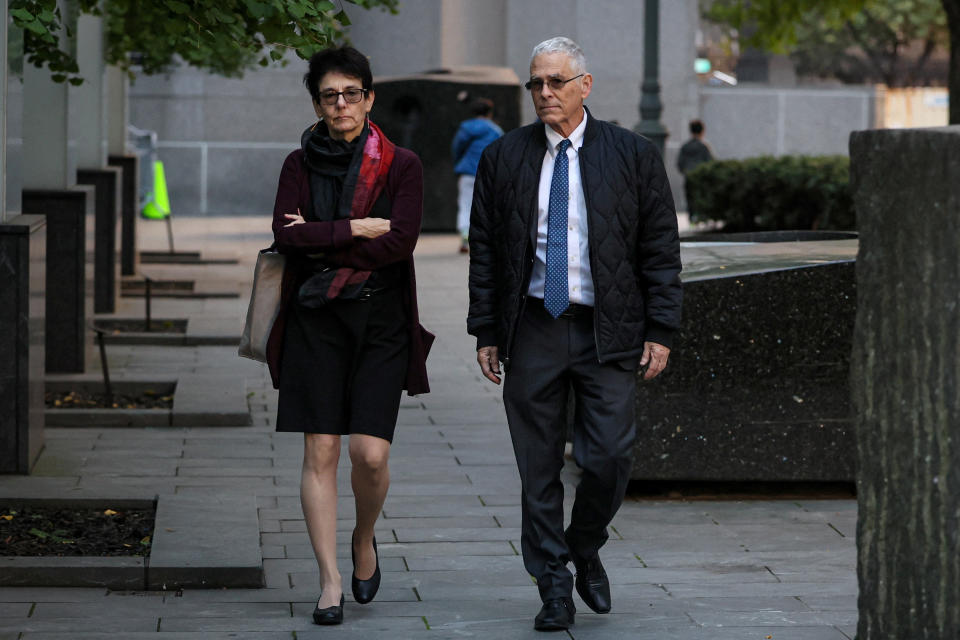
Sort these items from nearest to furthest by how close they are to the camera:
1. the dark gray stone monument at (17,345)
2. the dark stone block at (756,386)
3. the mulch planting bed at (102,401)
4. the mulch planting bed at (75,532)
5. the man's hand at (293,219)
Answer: the man's hand at (293,219) → the mulch planting bed at (75,532) → the dark stone block at (756,386) → the dark gray stone monument at (17,345) → the mulch planting bed at (102,401)

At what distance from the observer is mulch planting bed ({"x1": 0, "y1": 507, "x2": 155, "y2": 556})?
5.91 meters

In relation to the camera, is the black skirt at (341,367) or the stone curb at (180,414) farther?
the stone curb at (180,414)

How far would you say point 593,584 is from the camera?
17.1 feet

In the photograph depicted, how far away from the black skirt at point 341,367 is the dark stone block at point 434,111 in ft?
58.2

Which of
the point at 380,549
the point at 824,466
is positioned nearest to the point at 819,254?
the point at 824,466

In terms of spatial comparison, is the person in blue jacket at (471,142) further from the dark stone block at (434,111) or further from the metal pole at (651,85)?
the dark stone block at (434,111)

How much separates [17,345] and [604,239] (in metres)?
3.05

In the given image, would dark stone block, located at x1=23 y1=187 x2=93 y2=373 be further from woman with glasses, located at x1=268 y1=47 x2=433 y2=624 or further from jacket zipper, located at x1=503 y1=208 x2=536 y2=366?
jacket zipper, located at x1=503 y1=208 x2=536 y2=366

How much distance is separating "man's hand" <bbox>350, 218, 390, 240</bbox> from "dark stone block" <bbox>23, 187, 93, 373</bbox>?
510 centimetres

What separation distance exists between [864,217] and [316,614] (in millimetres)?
2349

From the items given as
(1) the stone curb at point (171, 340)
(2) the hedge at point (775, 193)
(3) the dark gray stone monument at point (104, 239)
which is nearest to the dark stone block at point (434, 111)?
(2) the hedge at point (775, 193)

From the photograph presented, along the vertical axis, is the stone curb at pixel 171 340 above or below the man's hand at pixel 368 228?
below

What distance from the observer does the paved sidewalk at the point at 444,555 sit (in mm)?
5102

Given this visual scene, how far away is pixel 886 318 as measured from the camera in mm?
3406
